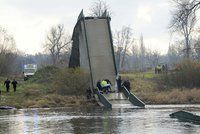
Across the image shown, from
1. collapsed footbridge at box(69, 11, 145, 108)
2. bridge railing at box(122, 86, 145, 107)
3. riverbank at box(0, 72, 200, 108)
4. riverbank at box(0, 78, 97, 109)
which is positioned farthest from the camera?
collapsed footbridge at box(69, 11, 145, 108)

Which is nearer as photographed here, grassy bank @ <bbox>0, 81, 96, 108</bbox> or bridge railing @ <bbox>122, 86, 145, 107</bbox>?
bridge railing @ <bbox>122, 86, 145, 107</bbox>

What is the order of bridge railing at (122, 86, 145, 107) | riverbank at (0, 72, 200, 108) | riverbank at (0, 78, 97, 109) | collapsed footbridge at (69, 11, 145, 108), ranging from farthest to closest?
1. collapsed footbridge at (69, 11, 145, 108)
2. riverbank at (0, 72, 200, 108)
3. riverbank at (0, 78, 97, 109)
4. bridge railing at (122, 86, 145, 107)

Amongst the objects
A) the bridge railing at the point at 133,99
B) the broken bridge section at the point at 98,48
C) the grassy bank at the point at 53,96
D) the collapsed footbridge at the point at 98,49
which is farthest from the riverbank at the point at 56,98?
the broken bridge section at the point at 98,48

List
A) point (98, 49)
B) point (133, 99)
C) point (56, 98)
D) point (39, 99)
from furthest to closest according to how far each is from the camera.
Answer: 1. point (98, 49)
2. point (39, 99)
3. point (56, 98)
4. point (133, 99)

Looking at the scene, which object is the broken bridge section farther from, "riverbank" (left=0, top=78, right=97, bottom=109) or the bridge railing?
the bridge railing

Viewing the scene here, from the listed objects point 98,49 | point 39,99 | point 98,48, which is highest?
point 98,48

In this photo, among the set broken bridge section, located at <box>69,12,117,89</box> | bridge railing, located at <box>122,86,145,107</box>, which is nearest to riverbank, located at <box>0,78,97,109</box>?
bridge railing, located at <box>122,86,145,107</box>

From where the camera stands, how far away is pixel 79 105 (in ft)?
145

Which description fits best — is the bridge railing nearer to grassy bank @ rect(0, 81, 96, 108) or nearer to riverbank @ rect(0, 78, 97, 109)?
riverbank @ rect(0, 78, 97, 109)

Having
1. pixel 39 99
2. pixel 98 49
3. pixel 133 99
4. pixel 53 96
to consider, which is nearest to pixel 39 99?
pixel 39 99

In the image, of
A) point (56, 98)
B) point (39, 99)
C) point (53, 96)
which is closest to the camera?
point (56, 98)

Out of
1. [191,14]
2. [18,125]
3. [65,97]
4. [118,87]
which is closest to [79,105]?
[65,97]

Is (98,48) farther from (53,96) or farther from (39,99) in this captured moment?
(39,99)

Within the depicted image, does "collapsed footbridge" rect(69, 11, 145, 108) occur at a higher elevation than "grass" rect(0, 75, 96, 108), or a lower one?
higher
